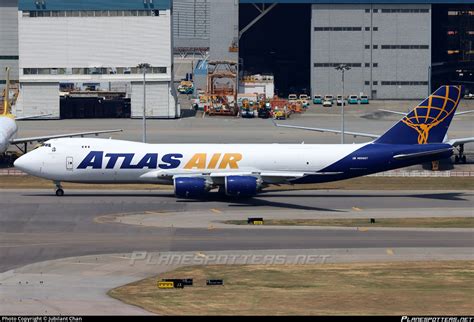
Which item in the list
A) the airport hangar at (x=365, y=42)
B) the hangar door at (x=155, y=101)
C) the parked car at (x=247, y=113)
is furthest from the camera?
the airport hangar at (x=365, y=42)

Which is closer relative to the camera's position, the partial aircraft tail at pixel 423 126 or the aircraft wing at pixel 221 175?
the aircraft wing at pixel 221 175

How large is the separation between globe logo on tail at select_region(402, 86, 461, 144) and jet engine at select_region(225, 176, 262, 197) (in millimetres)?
12670

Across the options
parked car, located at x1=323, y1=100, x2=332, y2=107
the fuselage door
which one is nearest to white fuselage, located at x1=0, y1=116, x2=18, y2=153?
the fuselage door

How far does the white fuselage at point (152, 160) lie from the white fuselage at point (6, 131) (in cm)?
1941

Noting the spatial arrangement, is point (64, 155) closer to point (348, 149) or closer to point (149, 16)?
point (348, 149)

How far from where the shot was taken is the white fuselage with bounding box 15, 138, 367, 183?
2899 inches

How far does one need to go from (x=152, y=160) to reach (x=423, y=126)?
20360 millimetres

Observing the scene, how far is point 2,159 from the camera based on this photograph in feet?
325

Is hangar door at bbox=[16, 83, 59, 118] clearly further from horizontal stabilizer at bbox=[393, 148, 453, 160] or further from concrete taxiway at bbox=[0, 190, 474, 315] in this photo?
horizontal stabilizer at bbox=[393, 148, 453, 160]

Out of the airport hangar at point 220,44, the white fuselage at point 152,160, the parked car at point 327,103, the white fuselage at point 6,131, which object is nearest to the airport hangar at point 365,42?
the airport hangar at point 220,44

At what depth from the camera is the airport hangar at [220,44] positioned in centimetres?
14938

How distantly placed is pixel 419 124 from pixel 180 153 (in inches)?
709

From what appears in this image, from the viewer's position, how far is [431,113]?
3004 inches

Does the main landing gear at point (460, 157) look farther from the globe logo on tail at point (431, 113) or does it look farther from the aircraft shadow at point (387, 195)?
the globe logo on tail at point (431, 113)
